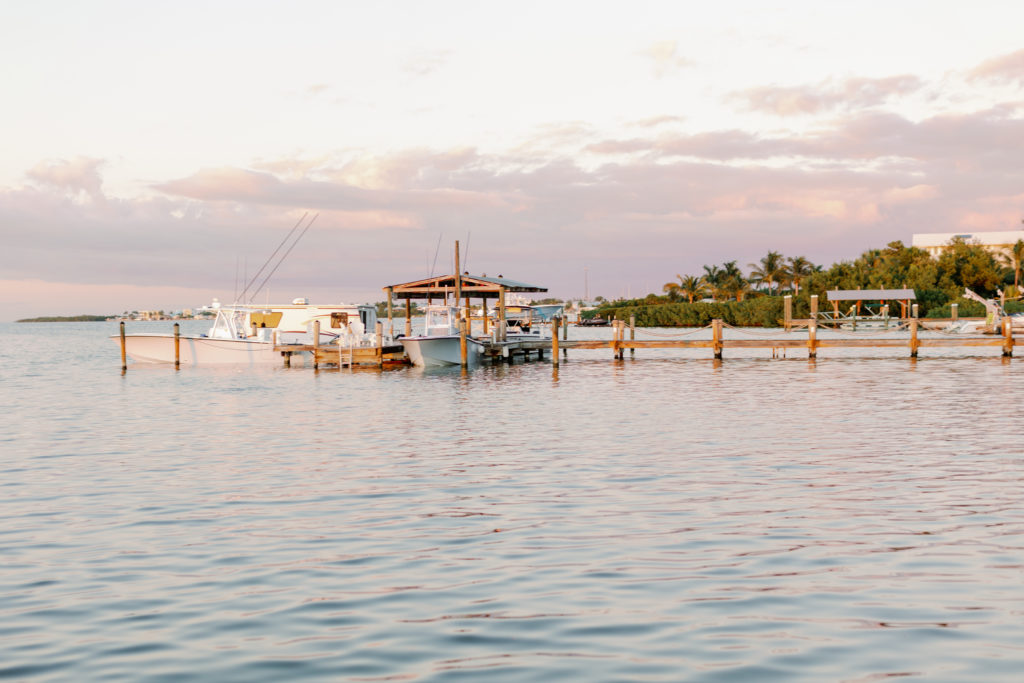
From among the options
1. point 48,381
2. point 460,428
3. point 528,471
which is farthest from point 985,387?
point 48,381

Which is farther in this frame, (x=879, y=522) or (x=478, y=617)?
(x=879, y=522)

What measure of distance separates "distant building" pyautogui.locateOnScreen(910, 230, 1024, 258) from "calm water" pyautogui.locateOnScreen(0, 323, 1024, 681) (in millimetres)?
130237

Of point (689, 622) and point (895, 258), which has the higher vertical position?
point (895, 258)

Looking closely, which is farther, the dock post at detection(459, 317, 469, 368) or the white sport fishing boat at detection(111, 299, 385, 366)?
the white sport fishing boat at detection(111, 299, 385, 366)

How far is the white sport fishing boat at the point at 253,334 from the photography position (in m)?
49.2

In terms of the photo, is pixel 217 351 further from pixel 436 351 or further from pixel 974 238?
pixel 974 238

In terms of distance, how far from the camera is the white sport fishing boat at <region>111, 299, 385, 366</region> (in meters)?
49.2

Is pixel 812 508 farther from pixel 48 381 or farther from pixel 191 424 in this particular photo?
pixel 48 381

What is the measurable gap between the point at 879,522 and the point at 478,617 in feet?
18.4

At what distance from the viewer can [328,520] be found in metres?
11.7

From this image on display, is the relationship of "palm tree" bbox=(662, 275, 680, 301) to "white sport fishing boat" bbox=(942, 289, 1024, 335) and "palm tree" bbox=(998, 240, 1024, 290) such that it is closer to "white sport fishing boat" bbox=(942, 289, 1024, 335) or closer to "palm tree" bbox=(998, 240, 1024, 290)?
"palm tree" bbox=(998, 240, 1024, 290)

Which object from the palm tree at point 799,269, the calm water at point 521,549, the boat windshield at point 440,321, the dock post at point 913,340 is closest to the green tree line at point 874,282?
the palm tree at point 799,269

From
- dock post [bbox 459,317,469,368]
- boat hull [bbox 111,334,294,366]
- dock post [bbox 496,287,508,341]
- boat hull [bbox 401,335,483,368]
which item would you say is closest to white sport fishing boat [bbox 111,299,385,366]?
boat hull [bbox 111,334,294,366]

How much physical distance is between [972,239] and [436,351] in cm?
11855
